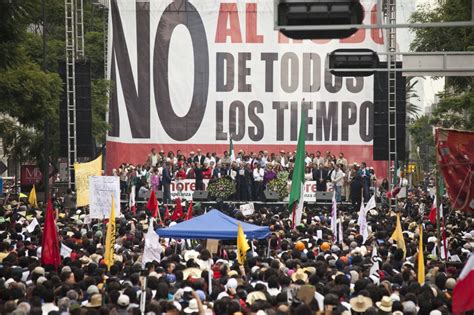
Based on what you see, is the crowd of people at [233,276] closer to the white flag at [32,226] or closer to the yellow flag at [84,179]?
the white flag at [32,226]

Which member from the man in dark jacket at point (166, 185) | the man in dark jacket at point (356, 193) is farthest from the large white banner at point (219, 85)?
the man in dark jacket at point (356, 193)

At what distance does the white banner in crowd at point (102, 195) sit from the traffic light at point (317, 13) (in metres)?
8.93

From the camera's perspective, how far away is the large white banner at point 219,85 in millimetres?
45469

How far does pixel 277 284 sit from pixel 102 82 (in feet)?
107

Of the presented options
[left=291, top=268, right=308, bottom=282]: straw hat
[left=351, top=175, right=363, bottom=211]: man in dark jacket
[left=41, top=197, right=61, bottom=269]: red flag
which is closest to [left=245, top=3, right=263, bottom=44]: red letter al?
[left=351, top=175, right=363, bottom=211]: man in dark jacket

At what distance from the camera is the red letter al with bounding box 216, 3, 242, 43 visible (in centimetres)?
4597

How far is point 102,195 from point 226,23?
2358cm

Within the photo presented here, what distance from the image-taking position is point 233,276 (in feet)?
52.5

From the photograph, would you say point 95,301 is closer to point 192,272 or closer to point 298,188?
point 192,272

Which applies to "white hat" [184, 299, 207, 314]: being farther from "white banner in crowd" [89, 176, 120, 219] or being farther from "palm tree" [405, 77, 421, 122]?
"palm tree" [405, 77, 421, 122]

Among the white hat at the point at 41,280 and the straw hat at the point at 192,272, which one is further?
the straw hat at the point at 192,272

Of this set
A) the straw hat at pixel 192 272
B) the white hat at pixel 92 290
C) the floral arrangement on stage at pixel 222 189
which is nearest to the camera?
the white hat at pixel 92 290

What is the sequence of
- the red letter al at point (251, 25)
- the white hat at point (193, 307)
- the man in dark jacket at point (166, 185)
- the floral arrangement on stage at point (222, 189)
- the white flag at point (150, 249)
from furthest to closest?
the red letter al at point (251, 25), the man in dark jacket at point (166, 185), the floral arrangement on stage at point (222, 189), the white flag at point (150, 249), the white hat at point (193, 307)

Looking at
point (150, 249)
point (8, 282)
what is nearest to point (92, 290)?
point (8, 282)
